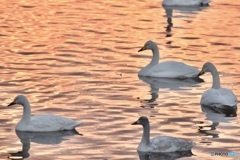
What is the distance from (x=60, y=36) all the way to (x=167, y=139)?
13375mm

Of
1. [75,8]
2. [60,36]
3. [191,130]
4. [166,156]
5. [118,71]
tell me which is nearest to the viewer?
[166,156]

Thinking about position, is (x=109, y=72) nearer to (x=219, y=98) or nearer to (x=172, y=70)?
(x=172, y=70)

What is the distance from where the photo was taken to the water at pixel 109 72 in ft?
65.1

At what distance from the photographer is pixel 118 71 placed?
26.8 meters

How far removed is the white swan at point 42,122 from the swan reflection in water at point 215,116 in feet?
8.73

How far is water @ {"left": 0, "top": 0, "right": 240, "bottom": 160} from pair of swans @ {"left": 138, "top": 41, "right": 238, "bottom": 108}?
0.32 m

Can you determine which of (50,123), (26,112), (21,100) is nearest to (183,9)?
(21,100)

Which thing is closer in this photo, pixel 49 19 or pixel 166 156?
A: pixel 166 156

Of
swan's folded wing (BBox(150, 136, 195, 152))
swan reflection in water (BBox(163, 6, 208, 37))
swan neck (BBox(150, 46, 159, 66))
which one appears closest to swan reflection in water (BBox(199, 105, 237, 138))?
swan's folded wing (BBox(150, 136, 195, 152))

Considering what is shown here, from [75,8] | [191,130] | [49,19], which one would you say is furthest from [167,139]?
[75,8]

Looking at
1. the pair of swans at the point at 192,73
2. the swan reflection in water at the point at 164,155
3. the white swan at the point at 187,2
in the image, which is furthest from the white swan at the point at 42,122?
the white swan at the point at 187,2

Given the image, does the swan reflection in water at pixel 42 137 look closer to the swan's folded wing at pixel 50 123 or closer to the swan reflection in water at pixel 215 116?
the swan's folded wing at pixel 50 123

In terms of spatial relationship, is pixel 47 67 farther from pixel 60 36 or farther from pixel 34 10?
pixel 34 10

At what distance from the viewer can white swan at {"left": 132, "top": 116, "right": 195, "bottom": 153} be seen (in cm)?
1895
